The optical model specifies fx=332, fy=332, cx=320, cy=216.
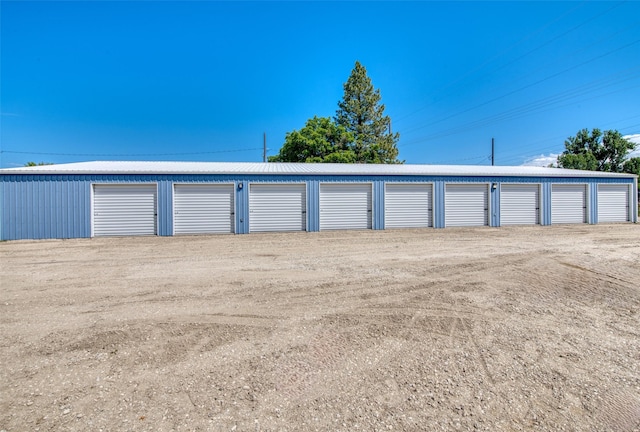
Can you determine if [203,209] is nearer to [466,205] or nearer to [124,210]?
[124,210]

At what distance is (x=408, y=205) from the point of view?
50.3 feet

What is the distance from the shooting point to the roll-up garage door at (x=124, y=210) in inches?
506

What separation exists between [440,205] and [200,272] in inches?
476

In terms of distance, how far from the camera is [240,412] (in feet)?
7.53

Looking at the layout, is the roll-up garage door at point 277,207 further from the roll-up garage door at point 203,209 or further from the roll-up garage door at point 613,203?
the roll-up garage door at point 613,203

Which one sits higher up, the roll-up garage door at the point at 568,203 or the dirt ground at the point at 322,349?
the roll-up garage door at the point at 568,203

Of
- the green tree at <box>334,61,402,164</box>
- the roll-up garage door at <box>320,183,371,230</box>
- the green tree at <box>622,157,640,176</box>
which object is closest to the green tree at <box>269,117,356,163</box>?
the green tree at <box>334,61,402,164</box>

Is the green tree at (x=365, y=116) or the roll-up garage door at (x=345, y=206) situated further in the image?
the green tree at (x=365, y=116)

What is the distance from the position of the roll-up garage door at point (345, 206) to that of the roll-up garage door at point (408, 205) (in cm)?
97

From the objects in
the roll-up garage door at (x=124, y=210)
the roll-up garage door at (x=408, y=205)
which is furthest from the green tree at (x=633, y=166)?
the roll-up garage door at (x=124, y=210)

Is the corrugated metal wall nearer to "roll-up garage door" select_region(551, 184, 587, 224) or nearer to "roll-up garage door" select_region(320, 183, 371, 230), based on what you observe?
"roll-up garage door" select_region(320, 183, 371, 230)

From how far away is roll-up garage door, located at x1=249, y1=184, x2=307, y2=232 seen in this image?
14039 mm

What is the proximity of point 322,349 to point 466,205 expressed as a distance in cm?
1453

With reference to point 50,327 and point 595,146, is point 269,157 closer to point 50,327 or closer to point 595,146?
point 50,327
